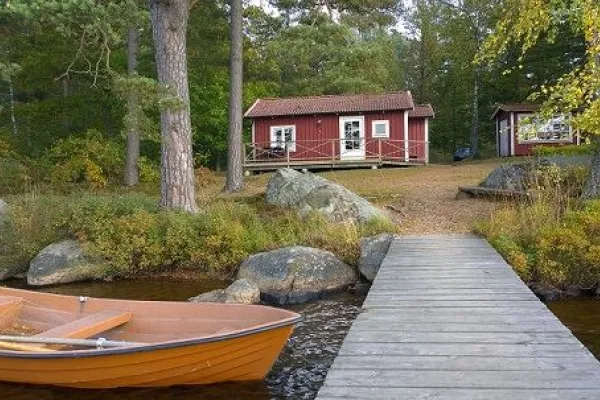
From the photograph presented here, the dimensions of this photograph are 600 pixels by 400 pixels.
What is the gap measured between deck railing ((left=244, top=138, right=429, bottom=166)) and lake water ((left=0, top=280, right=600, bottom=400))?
50.6ft

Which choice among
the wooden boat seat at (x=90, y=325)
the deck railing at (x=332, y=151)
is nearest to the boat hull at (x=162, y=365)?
the wooden boat seat at (x=90, y=325)

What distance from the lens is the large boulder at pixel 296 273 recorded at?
1043 cm

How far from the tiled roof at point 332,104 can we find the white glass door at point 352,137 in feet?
1.90

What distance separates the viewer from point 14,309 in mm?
7438

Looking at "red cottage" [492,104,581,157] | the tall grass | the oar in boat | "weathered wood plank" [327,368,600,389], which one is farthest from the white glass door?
"weathered wood plank" [327,368,600,389]

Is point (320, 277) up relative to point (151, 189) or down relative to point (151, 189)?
down

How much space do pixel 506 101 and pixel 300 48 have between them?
22988 millimetres

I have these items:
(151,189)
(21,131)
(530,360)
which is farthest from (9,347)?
(21,131)

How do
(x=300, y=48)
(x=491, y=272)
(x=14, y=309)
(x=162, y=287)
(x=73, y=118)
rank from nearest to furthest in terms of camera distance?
(x=14, y=309), (x=491, y=272), (x=162, y=287), (x=300, y=48), (x=73, y=118)

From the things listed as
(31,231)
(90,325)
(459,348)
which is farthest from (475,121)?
(459,348)

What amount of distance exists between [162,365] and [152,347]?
0.33 metres

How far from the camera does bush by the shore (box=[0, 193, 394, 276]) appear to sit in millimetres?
12058

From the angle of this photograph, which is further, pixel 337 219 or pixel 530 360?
pixel 337 219

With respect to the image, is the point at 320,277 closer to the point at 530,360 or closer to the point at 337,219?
the point at 337,219
